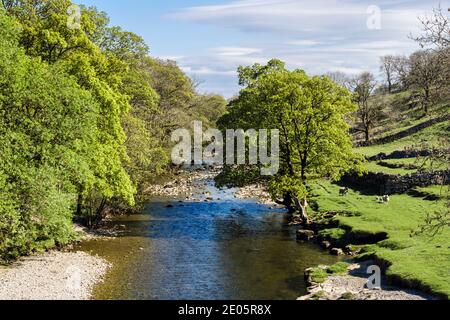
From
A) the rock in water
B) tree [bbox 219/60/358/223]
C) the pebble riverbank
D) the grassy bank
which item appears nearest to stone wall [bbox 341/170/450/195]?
the grassy bank

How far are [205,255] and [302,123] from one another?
18.5 metres

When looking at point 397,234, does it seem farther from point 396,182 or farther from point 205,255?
point 396,182

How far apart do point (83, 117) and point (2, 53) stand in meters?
7.99

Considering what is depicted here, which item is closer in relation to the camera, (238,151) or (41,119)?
(41,119)

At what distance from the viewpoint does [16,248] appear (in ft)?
125

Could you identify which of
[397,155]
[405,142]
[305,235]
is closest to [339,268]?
[305,235]

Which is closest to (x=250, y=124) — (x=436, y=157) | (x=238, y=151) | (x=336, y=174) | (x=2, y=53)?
(x=238, y=151)

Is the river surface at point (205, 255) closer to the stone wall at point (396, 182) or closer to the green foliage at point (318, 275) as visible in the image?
the green foliage at point (318, 275)

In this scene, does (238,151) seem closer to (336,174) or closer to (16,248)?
(336,174)

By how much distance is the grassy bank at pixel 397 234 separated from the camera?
3152 cm

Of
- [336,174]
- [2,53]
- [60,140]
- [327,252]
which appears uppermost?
[2,53]

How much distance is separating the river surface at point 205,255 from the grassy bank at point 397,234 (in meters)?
4.16

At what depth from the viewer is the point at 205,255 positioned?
42219mm

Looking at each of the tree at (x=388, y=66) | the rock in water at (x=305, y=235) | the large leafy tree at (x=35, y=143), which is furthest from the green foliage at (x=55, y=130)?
the tree at (x=388, y=66)
